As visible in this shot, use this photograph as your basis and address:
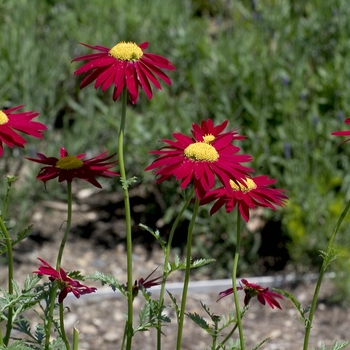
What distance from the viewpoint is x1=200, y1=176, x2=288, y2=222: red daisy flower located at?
146cm

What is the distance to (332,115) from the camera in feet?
13.6

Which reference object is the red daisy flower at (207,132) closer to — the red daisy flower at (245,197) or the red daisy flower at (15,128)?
the red daisy flower at (245,197)

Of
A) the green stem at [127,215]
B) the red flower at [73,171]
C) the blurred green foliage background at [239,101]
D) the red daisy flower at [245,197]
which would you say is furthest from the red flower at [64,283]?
the blurred green foliage background at [239,101]

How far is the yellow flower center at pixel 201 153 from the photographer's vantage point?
1.42 metres

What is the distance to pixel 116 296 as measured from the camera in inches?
146

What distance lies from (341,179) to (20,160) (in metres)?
1.71

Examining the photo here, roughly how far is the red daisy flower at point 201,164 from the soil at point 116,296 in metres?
1.70

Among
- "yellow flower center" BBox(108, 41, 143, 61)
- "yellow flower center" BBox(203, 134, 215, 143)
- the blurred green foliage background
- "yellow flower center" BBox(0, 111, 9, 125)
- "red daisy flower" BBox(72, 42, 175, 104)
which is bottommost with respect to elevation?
the blurred green foliage background

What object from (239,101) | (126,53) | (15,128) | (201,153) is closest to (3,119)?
(15,128)

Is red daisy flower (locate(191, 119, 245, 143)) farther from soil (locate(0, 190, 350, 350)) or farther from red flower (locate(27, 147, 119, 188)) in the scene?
soil (locate(0, 190, 350, 350))

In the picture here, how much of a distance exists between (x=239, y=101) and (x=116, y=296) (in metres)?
1.24

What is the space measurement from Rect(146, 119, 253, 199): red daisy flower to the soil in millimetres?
1704

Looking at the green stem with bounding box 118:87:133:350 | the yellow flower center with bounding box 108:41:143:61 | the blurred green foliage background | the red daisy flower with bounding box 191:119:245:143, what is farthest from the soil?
the yellow flower center with bounding box 108:41:143:61

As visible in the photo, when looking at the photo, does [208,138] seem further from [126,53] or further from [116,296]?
[116,296]
